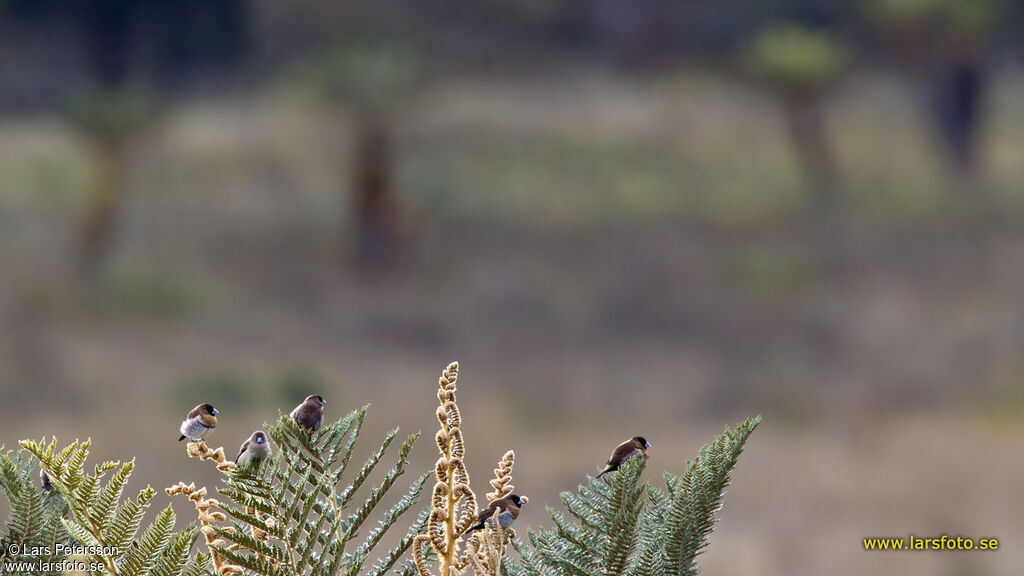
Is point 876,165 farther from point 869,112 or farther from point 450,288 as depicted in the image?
point 450,288

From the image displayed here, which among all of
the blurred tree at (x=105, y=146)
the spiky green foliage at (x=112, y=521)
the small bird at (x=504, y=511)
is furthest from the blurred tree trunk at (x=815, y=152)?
the spiky green foliage at (x=112, y=521)

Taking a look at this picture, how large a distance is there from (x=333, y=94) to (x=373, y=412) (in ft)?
8.63

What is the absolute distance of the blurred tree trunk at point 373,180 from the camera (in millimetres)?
8547

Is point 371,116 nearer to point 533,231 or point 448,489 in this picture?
point 533,231

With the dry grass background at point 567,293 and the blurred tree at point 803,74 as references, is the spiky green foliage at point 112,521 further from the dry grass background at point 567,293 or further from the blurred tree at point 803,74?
the blurred tree at point 803,74

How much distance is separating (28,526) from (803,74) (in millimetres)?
9217

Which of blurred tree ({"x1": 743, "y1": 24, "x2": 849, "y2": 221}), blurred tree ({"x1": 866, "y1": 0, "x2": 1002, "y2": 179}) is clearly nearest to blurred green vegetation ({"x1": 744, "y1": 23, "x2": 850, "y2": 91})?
blurred tree ({"x1": 743, "y1": 24, "x2": 849, "y2": 221})

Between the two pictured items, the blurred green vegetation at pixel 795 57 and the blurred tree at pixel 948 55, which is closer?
the blurred tree at pixel 948 55

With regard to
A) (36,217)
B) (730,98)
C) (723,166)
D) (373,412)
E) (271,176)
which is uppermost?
(730,98)

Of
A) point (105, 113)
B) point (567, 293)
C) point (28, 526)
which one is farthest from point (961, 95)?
point (28, 526)

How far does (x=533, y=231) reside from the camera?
8.43m

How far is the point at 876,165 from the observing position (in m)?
8.87

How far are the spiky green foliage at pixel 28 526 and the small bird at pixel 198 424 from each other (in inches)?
2.1

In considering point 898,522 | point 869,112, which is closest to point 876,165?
point 869,112
